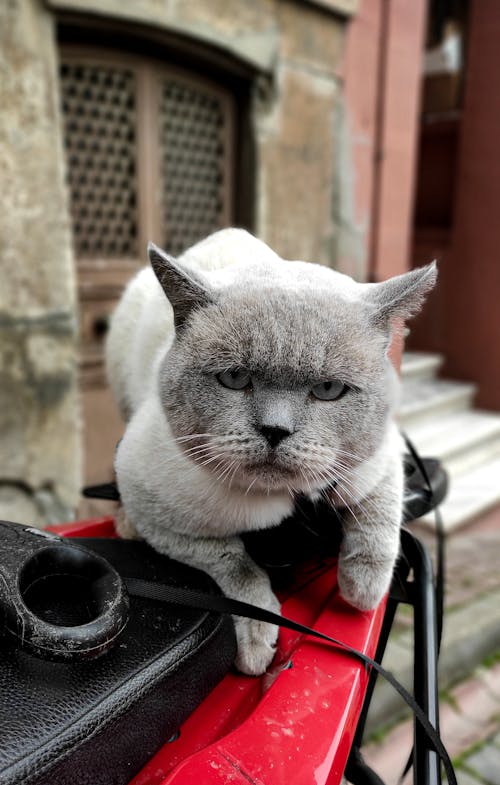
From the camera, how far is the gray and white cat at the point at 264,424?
101cm

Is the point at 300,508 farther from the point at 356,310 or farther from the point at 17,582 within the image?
the point at 17,582

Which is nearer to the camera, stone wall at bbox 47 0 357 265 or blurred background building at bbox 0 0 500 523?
blurred background building at bbox 0 0 500 523

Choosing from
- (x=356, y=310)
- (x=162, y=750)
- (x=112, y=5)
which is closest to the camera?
(x=162, y=750)

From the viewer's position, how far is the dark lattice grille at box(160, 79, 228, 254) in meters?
3.40

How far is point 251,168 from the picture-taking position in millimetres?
3516

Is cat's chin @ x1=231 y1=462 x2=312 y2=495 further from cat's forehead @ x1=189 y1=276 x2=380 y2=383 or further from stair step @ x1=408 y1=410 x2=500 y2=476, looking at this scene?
stair step @ x1=408 y1=410 x2=500 y2=476

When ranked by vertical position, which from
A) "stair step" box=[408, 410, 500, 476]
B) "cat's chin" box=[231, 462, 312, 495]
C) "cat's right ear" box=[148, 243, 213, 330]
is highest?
"cat's right ear" box=[148, 243, 213, 330]

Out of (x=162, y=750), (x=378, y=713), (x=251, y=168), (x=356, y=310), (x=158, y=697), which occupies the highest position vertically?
(x=251, y=168)

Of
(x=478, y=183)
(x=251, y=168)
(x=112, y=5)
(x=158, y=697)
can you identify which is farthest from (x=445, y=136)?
(x=158, y=697)

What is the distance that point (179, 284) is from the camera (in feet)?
3.57

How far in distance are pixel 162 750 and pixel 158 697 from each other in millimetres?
123

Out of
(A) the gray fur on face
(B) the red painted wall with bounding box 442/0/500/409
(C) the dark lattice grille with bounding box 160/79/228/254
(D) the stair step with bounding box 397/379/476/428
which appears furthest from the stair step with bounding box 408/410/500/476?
(A) the gray fur on face

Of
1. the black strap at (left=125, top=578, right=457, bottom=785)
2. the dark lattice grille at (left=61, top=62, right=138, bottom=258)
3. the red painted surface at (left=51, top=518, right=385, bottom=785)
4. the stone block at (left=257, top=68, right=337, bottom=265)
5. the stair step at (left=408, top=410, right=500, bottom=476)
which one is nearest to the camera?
the red painted surface at (left=51, top=518, right=385, bottom=785)

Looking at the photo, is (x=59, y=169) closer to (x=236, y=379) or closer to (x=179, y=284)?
(x=179, y=284)
